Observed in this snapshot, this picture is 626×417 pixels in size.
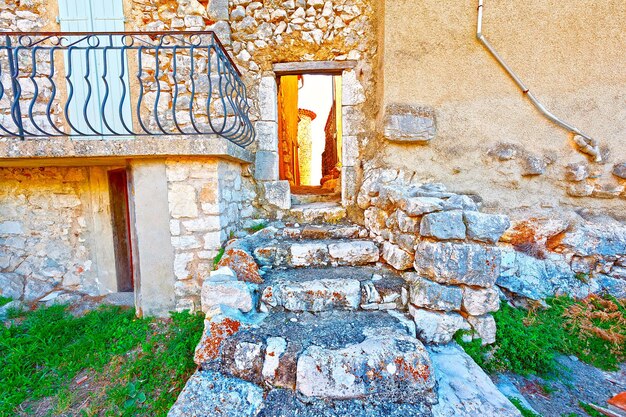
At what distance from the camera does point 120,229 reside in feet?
12.2

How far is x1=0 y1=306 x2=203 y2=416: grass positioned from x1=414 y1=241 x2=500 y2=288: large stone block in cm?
209

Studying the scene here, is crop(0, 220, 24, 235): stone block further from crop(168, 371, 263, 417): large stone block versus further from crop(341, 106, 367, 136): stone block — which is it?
crop(341, 106, 367, 136): stone block

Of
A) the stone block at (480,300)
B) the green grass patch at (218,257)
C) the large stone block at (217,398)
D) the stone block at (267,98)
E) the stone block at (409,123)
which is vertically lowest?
the large stone block at (217,398)

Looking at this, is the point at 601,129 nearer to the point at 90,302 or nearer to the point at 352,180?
the point at 352,180

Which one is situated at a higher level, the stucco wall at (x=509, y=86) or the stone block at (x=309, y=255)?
the stucco wall at (x=509, y=86)

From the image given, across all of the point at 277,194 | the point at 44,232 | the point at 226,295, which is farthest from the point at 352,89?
the point at 44,232

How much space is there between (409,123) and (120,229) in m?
4.16

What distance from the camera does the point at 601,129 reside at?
8.93 feet

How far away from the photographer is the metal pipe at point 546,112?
2.66m

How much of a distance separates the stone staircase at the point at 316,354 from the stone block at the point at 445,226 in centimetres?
52

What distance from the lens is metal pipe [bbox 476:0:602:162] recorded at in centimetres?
266

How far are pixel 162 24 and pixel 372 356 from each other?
13.5 ft

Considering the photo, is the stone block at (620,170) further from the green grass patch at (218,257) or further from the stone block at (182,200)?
the stone block at (182,200)

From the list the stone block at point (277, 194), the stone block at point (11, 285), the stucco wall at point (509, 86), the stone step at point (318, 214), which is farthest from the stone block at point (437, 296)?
the stone block at point (11, 285)
